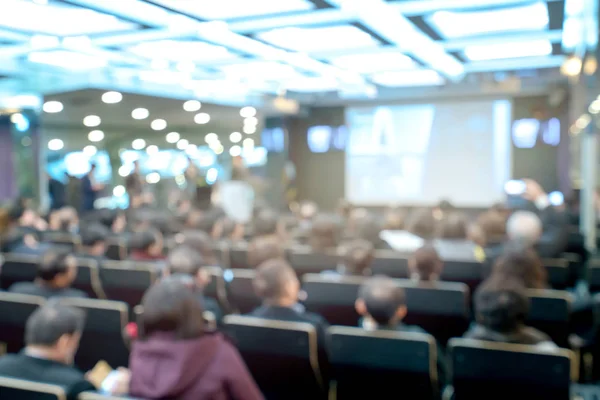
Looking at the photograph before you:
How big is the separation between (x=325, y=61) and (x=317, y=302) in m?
4.01

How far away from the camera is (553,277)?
4.64 m

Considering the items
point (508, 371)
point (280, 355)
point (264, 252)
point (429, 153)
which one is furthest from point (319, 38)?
point (429, 153)

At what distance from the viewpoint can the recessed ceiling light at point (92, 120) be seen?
1016cm

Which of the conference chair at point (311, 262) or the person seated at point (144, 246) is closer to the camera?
the person seated at point (144, 246)

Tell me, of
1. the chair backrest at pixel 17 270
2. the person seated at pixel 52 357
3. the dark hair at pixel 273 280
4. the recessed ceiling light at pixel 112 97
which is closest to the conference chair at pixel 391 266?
the dark hair at pixel 273 280

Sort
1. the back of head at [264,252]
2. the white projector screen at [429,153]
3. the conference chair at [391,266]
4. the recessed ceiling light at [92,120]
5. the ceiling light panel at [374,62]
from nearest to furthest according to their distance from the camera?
1. the back of head at [264,252]
2. the conference chair at [391,266]
3. the ceiling light panel at [374,62]
4. the recessed ceiling light at [92,120]
5. the white projector screen at [429,153]

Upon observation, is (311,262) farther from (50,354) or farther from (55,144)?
(55,144)

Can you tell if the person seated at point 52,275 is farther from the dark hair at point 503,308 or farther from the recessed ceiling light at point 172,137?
the recessed ceiling light at point 172,137

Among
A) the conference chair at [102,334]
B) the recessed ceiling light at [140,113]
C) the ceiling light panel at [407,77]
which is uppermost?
the ceiling light panel at [407,77]

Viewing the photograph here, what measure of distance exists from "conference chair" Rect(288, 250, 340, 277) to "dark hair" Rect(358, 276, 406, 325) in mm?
Result: 2201

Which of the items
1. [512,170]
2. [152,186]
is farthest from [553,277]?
[152,186]

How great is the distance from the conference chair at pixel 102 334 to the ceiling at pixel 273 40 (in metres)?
2.29

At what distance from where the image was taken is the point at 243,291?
4164 millimetres

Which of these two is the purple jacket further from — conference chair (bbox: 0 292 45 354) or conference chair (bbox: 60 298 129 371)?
conference chair (bbox: 0 292 45 354)
